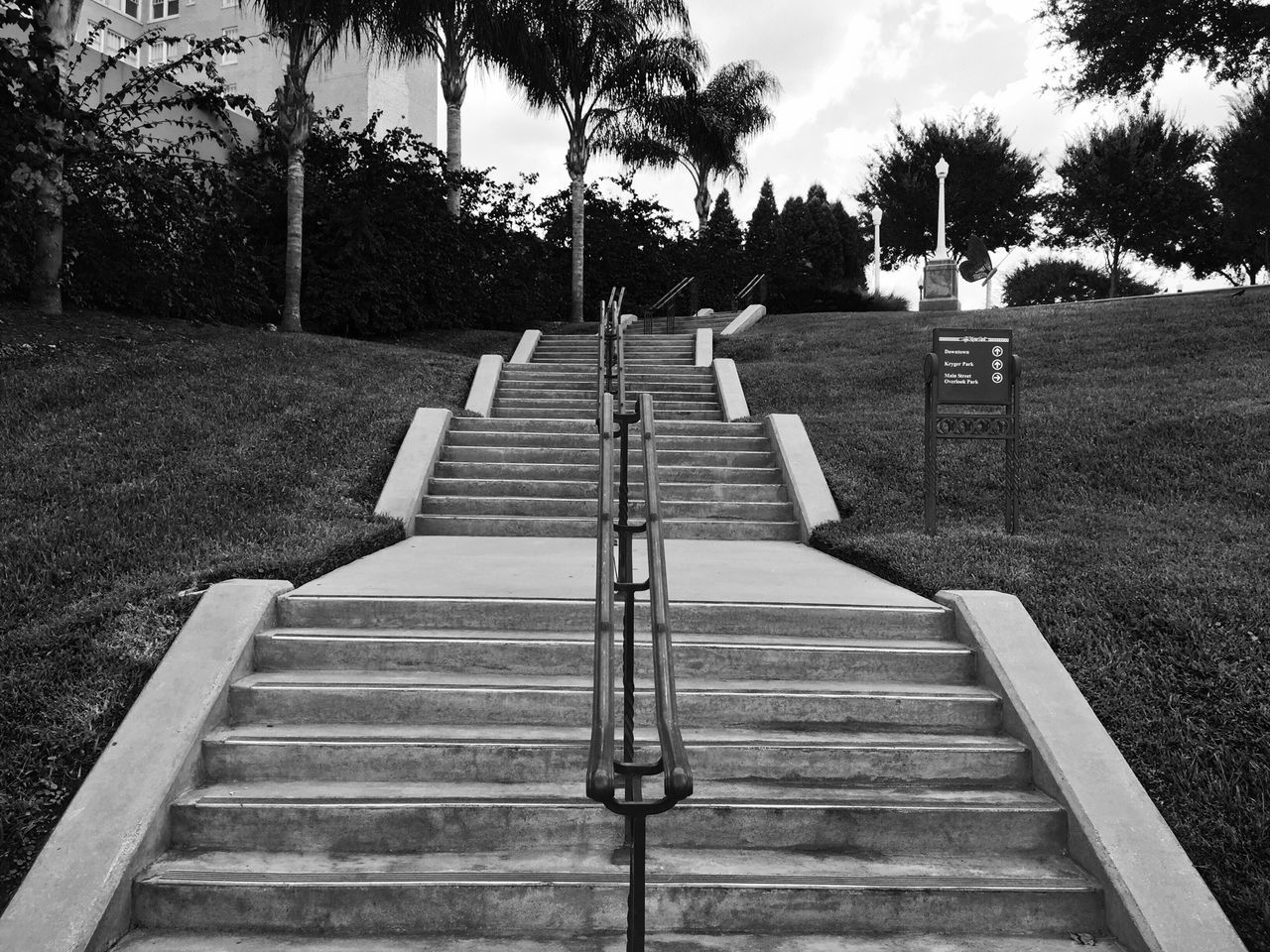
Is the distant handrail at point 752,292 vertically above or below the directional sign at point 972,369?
above

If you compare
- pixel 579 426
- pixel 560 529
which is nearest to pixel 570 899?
pixel 560 529

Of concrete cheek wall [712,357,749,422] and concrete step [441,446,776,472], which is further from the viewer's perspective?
concrete cheek wall [712,357,749,422]

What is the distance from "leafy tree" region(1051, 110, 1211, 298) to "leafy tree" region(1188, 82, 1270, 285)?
96 centimetres

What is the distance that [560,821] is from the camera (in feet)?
11.9

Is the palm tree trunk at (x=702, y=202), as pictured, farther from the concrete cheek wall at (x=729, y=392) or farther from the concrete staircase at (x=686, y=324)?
the concrete cheek wall at (x=729, y=392)

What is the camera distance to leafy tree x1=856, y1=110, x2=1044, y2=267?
3894 cm

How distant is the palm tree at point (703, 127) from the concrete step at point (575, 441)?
622 inches

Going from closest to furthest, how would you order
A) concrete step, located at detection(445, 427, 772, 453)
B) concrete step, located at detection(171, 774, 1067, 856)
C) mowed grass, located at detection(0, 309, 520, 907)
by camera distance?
concrete step, located at detection(171, 774, 1067, 856)
mowed grass, located at detection(0, 309, 520, 907)
concrete step, located at detection(445, 427, 772, 453)

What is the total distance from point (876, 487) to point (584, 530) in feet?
8.73

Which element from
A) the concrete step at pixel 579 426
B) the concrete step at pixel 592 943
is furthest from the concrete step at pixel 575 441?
the concrete step at pixel 592 943

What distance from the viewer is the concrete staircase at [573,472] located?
7.96 m

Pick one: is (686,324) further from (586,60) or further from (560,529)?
(560,529)

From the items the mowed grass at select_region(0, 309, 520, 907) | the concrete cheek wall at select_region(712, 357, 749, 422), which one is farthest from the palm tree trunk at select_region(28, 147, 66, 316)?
the concrete cheek wall at select_region(712, 357, 749, 422)

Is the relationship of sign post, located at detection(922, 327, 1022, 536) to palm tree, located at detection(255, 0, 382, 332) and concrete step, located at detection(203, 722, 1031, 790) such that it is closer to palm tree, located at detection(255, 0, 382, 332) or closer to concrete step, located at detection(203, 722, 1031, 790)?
concrete step, located at detection(203, 722, 1031, 790)
